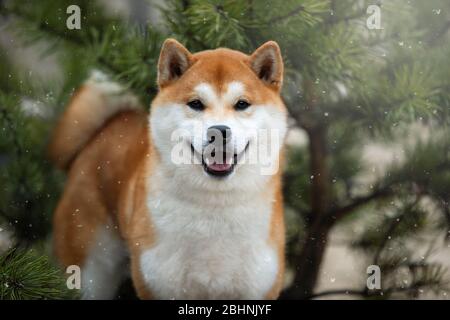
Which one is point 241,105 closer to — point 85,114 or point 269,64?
point 269,64

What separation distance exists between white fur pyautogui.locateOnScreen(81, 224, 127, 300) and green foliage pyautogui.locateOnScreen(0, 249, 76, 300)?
0.19 m

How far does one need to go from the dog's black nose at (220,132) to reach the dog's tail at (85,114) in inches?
11.3

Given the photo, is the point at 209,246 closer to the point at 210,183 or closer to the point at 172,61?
the point at 210,183

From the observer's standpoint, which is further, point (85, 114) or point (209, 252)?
point (85, 114)

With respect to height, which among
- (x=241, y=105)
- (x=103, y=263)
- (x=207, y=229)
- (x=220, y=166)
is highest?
(x=241, y=105)

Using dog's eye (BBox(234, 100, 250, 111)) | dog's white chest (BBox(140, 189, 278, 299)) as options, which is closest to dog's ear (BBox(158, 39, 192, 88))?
dog's eye (BBox(234, 100, 250, 111))

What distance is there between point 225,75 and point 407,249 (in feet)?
1.77

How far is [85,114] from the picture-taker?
1571 mm

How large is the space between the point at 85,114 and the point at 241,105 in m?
0.38

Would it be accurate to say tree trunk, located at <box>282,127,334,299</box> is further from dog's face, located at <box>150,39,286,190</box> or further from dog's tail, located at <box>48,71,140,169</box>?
dog's tail, located at <box>48,71,140,169</box>

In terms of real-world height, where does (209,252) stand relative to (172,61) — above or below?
below

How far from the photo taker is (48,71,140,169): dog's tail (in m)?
1.52

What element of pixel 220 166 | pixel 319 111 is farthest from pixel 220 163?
pixel 319 111

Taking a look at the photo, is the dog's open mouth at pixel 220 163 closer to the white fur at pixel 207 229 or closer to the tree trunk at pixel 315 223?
the white fur at pixel 207 229
